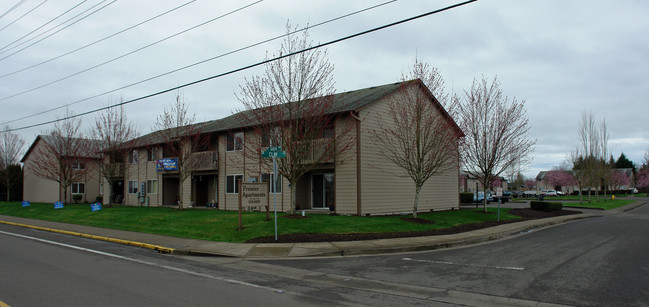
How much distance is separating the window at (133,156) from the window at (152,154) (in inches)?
63.6

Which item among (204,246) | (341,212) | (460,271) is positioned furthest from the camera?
(341,212)

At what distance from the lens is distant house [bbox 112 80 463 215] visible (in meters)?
21.1

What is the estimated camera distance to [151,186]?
33.4 m

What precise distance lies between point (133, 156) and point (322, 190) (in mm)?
20223

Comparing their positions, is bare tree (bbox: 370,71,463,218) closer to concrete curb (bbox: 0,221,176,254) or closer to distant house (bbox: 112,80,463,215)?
distant house (bbox: 112,80,463,215)

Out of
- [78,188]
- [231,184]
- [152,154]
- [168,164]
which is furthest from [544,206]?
[78,188]

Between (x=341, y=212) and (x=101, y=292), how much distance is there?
1473 cm

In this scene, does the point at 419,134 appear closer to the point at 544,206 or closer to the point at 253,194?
the point at 253,194

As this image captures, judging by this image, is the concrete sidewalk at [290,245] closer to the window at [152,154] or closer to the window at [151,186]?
the window at [151,186]

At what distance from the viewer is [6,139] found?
45844 millimetres

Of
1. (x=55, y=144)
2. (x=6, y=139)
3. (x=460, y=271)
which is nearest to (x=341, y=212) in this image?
(x=460, y=271)

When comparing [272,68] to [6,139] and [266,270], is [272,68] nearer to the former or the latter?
[266,270]

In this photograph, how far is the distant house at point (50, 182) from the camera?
41.7 meters

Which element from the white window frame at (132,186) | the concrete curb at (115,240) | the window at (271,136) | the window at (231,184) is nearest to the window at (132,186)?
the white window frame at (132,186)
